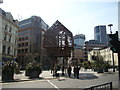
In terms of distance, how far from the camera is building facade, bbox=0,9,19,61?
113ft

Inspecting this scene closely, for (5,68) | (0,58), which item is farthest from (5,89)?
(0,58)

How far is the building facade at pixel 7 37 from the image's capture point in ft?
113

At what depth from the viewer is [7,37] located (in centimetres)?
3716

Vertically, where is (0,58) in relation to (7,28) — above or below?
below

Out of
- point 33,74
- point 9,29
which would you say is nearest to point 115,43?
point 33,74

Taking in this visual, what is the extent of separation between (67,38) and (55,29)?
2.48 metres

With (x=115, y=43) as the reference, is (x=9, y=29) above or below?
above

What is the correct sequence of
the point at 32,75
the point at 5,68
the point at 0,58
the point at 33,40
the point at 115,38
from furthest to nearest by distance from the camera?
the point at 0,58 < the point at 33,40 < the point at 32,75 < the point at 5,68 < the point at 115,38

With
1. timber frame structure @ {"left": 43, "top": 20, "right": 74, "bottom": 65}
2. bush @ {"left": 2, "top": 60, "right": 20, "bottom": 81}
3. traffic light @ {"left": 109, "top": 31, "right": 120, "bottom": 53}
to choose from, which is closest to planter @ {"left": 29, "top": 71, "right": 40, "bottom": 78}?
bush @ {"left": 2, "top": 60, "right": 20, "bottom": 81}

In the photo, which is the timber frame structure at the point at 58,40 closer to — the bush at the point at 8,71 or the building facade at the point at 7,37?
the bush at the point at 8,71

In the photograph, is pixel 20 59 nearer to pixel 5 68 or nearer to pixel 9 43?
pixel 9 43

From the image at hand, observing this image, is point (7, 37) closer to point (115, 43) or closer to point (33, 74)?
point (33, 74)

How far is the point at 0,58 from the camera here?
108 ft

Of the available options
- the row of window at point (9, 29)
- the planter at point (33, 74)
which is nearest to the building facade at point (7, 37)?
the row of window at point (9, 29)
